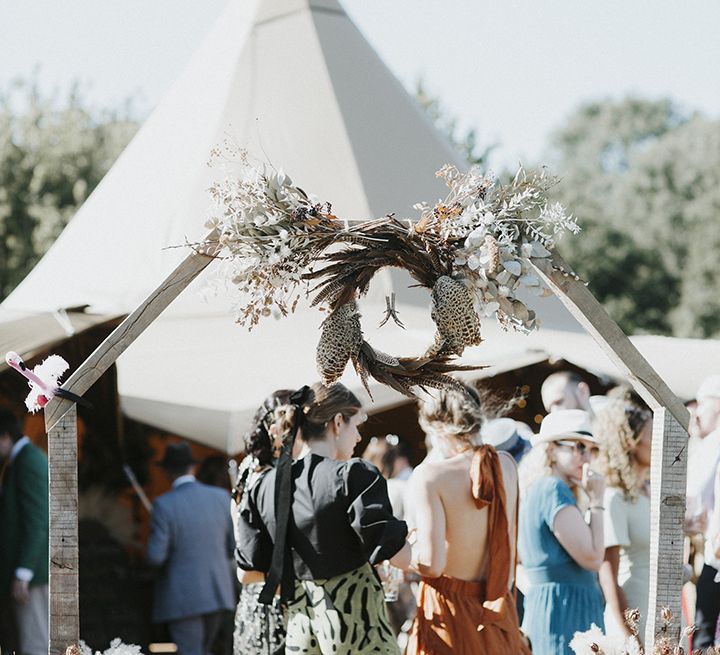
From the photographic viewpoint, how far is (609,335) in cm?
335

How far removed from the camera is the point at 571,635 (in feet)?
16.2

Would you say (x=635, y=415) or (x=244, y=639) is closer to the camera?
(x=244, y=639)

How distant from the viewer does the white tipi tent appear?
305 inches

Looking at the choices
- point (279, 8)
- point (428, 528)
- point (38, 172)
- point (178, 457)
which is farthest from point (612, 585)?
point (38, 172)

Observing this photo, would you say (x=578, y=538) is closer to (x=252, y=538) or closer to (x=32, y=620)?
(x=252, y=538)

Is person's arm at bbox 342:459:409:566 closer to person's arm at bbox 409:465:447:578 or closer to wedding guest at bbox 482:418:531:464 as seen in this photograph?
person's arm at bbox 409:465:447:578

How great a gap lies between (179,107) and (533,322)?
723cm

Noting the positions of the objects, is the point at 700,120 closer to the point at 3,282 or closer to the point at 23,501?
the point at 3,282

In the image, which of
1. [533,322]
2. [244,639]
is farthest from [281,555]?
[533,322]

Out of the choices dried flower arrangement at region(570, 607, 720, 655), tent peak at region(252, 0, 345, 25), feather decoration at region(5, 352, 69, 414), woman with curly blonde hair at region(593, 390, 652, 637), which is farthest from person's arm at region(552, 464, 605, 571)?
tent peak at region(252, 0, 345, 25)

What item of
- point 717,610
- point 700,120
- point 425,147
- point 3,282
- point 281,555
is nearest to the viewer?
point 281,555

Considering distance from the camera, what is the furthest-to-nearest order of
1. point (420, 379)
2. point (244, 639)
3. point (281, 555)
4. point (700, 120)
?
point (700, 120)
point (244, 639)
point (281, 555)
point (420, 379)

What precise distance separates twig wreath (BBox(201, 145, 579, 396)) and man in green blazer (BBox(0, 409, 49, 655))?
3.70 meters

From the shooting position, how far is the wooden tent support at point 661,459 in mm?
3357
